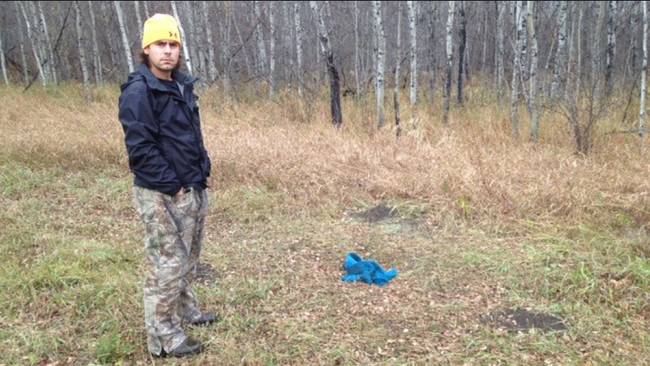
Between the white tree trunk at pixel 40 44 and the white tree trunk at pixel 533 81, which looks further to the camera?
the white tree trunk at pixel 40 44

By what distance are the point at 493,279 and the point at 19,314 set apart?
Answer: 3.50 m

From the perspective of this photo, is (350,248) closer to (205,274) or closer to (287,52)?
(205,274)

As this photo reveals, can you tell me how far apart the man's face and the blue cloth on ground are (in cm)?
219

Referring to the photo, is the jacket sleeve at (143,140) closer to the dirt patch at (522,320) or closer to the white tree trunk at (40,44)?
the dirt patch at (522,320)

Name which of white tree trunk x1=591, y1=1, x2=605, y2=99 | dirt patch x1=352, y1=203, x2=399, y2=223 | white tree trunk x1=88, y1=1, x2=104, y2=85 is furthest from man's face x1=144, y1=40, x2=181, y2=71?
white tree trunk x1=88, y1=1, x2=104, y2=85

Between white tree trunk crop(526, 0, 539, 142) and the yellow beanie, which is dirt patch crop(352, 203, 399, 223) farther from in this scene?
white tree trunk crop(526, 0, 539, 142)

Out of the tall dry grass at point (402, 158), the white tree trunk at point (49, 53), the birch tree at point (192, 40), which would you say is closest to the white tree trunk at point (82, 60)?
the tall dry grass at point (402, 158)

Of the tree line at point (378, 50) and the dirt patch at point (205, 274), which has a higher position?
the tree line at point (378, 50)

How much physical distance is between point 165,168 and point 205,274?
1682mm

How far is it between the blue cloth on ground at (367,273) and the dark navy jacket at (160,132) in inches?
66.4

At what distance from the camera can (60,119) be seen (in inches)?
354

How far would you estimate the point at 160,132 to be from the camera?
2727 millimetres

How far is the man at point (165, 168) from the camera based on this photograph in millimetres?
2639

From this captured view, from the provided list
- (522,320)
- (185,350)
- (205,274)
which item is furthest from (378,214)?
(185,350)
